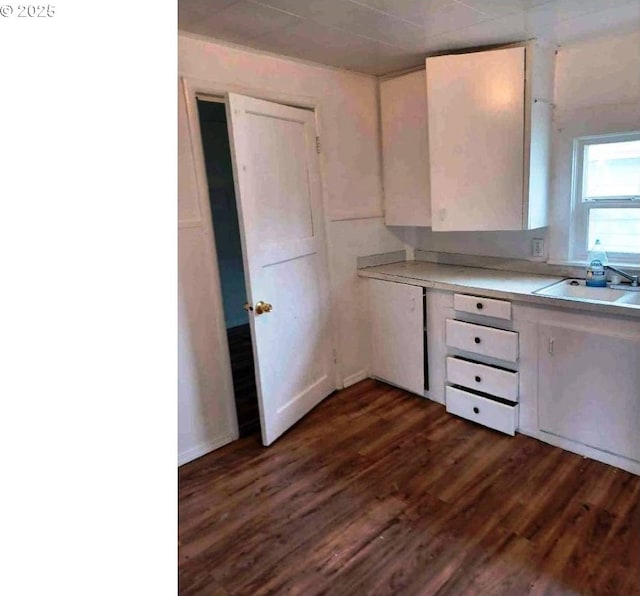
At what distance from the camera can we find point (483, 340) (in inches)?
104

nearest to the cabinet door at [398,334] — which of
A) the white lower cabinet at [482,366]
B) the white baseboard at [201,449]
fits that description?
the white lower cabinet at [482,366]

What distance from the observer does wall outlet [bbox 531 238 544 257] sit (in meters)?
2.90

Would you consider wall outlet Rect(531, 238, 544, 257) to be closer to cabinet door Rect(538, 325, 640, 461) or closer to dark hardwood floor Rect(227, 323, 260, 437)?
cabinet door Rect(538, 325, 640, 461)

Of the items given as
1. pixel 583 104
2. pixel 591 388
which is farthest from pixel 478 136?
pixel 591 388

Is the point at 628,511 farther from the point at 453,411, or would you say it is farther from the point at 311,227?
the point at 311,227

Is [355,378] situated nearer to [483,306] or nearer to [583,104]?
[483,306]

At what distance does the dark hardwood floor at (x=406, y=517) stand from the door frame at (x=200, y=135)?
1.86 feet

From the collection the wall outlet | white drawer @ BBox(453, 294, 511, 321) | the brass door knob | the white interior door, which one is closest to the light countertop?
white drawer @ BBox(453, 294, 511, 321)

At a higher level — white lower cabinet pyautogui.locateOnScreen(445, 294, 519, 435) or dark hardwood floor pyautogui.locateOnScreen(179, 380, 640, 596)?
white lower cabinet pyautogui.locateOnScreen(445, 294, 519, 435)

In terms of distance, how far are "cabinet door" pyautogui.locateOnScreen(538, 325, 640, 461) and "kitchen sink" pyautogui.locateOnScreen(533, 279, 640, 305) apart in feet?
0.83

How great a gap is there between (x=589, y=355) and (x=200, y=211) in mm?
2115

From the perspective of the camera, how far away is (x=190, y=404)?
8.30 feet
